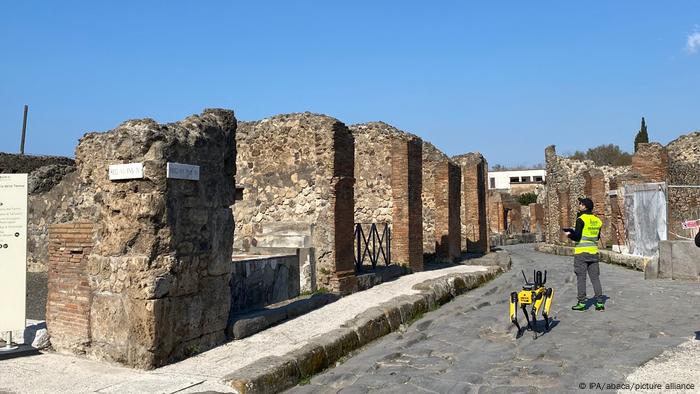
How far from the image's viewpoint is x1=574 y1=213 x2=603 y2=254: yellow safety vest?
8062mm

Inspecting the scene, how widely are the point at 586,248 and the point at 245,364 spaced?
511cm

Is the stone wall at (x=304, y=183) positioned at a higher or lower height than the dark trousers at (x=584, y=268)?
higher

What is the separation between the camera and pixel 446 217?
16.0m

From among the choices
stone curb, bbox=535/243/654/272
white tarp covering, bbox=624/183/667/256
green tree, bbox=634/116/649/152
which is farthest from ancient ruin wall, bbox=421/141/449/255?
green tree, bbox=634/116/649/152

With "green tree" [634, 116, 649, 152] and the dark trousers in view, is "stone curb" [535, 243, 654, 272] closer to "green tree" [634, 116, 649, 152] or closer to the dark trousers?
the dark trousers

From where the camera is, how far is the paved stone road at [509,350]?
16.6 feet

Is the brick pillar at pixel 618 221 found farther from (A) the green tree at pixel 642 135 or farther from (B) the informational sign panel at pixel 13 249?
(A) the green tree at pixel 642 135

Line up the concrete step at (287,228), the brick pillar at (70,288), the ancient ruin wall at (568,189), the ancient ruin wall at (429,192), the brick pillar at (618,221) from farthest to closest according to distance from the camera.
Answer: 1. the ancient ruin wall at (568,189)
2. the brick pillar at (618,221)
3. the ancient ruin wall at (429,192)
4. the concrete step at (287,228)
5. the brick pillar at (70,288)

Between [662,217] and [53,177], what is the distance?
15.4 meters

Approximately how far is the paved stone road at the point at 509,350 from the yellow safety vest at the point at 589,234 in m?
0.87

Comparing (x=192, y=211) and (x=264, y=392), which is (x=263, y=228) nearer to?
(x=192, y=211)

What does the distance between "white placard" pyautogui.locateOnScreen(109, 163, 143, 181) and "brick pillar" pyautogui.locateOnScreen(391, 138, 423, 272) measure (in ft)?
24.8

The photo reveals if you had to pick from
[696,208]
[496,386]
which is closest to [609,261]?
[696,208]

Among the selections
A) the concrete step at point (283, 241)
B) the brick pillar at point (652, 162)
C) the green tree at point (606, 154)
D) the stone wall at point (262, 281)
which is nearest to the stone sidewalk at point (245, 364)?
the stone wall at point (262, 281)
